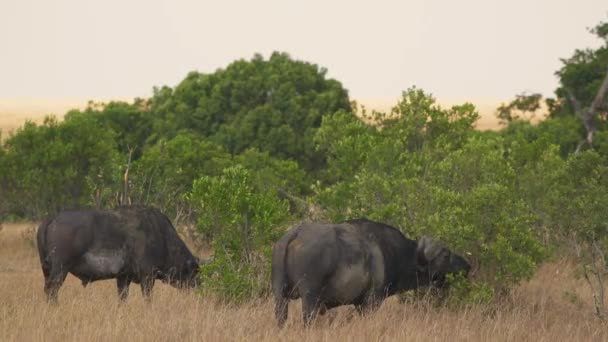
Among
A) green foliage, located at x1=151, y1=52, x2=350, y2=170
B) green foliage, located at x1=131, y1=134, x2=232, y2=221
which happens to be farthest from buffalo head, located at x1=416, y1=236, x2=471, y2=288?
green foliage, located at x1=151, y1=52, x2=350, y2=170

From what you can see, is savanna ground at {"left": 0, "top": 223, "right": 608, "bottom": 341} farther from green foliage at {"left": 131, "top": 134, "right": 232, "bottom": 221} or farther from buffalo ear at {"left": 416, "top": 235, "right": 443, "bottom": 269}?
green foliage at {"left": 131, "top": 134, "right": 232, "bottom": 221}

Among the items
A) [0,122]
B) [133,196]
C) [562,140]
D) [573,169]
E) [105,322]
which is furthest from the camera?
[0,122]

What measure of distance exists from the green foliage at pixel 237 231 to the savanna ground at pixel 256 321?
49cm

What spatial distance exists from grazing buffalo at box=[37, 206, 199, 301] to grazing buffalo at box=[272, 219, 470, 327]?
3.62 meters

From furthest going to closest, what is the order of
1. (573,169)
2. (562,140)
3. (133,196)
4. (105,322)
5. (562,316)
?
(562,140), (133,196), (573,169), (562,316), (105,322)

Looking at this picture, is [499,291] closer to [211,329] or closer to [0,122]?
[211,329]

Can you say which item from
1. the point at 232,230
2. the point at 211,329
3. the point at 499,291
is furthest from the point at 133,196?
the point at 211,329

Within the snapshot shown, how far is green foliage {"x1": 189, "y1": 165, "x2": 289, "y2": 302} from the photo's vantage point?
14461mm

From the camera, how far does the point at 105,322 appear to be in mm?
11086

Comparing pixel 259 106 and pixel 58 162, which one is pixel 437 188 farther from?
pixel 259 106

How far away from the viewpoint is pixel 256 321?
11750mm

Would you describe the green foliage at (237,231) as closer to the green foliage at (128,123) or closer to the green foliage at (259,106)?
the green foliage at (259,106)

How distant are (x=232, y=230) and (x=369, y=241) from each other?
3.92 m

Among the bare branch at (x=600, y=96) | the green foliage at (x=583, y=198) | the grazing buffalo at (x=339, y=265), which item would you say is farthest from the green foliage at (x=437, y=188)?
the bare branch at (x=600, y=96)
